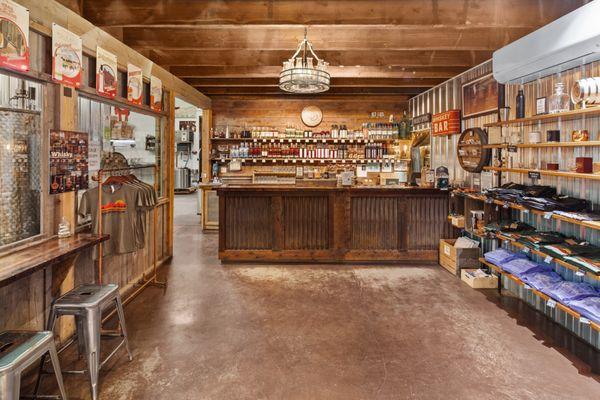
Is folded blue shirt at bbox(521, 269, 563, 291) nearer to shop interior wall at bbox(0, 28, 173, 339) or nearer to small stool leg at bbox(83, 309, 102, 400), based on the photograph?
small stool leg at bbox(83, 309, 102, 400)

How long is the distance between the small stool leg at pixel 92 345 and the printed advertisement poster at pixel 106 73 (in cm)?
225

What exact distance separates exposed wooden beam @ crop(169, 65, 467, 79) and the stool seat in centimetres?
434

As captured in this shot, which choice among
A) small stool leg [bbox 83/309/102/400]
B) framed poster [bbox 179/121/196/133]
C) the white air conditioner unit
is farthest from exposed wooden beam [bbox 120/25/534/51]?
framed poster [bbox 179/121/196/133]

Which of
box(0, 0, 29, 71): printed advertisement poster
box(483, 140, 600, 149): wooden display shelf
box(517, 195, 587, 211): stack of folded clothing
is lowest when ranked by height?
box(517, 195, 587, 211): stack of folded clothing

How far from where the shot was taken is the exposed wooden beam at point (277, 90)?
792cm

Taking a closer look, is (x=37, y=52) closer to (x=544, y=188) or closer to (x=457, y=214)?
(x=544, y=188)

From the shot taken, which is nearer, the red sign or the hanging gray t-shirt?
the hanging gray t-shirt

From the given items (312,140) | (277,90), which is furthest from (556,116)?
(312,140)

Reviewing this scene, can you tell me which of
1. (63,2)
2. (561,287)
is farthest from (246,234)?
(561,287)

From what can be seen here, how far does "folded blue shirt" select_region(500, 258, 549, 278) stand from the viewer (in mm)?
3877

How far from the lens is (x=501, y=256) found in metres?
4.37

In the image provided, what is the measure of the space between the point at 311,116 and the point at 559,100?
236 inches

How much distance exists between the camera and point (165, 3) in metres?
3.81

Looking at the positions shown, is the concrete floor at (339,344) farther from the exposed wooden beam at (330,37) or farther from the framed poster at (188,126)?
the framed poster at (188,126)
